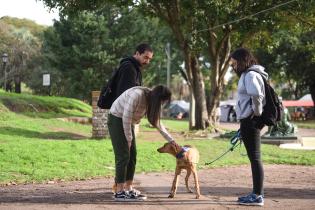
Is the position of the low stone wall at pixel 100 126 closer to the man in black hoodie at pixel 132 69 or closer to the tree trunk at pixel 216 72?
the tree trunk at pixel 216 72

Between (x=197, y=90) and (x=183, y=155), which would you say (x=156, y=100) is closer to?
(x=183, y=155)

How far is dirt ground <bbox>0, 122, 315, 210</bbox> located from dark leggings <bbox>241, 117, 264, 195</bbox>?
1.00 feet

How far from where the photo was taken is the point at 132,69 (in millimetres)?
6594

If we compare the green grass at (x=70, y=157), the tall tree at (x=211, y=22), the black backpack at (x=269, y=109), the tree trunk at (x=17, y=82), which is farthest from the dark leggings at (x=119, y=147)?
the tree trunk at (x=17, y=82)

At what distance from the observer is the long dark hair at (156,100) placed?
6.22 meters

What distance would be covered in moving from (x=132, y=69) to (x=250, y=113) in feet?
4.90

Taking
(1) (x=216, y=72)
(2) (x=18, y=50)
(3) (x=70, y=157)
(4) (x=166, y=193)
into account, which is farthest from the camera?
(2) (x=18, y=50)

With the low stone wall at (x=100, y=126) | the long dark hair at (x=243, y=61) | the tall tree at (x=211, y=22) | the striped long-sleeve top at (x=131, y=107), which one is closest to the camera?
the striped long-sleeve top at (x=131, y=107)

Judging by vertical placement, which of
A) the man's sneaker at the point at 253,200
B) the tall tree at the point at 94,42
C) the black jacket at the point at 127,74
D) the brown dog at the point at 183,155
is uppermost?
the tall tree at the point at 94,42

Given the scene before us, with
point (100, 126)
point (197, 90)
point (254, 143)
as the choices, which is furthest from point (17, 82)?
point (254, 143)

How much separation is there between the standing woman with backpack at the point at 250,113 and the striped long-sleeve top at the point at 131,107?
Answer: 0.93 m

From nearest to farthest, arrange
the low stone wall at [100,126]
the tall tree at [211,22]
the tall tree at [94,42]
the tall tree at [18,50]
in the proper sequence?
the low stone wall at [100,126]
the tall tree at [211,22]
the tall tree at [94,42]
the tall tree at [18,50]

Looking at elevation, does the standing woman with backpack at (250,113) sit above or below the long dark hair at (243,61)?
below

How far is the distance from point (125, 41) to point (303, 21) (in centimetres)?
1827
